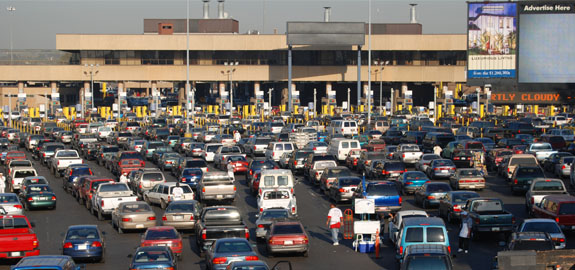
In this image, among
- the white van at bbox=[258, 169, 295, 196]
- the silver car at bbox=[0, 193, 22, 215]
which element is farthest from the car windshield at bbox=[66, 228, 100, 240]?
the white van at bbox=[258, 169, 295, 196]

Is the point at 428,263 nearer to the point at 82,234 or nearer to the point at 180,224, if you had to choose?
the point at 82,234

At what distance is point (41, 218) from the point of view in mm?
35625

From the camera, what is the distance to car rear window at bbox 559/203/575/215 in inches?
1102

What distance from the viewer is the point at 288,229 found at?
1028 inches

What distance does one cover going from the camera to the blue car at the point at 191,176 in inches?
1630

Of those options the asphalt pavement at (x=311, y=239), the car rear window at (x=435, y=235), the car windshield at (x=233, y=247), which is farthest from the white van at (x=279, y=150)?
the car windshield at (x=233, y=247)

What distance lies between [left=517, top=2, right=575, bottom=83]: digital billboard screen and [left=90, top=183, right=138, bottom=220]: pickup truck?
93.9ft

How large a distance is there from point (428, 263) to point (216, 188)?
59.1 feet

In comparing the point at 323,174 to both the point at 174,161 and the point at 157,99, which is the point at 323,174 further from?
the point at 157,99

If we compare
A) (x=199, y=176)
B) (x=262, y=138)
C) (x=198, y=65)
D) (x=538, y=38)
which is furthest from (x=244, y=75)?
(x=199, y=176)

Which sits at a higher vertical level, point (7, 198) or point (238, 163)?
point (238, 163)

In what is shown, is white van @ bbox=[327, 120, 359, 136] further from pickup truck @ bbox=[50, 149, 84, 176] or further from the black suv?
the black suv

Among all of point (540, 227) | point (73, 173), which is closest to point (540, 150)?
point (73, 173)

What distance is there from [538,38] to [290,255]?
32.1 m
